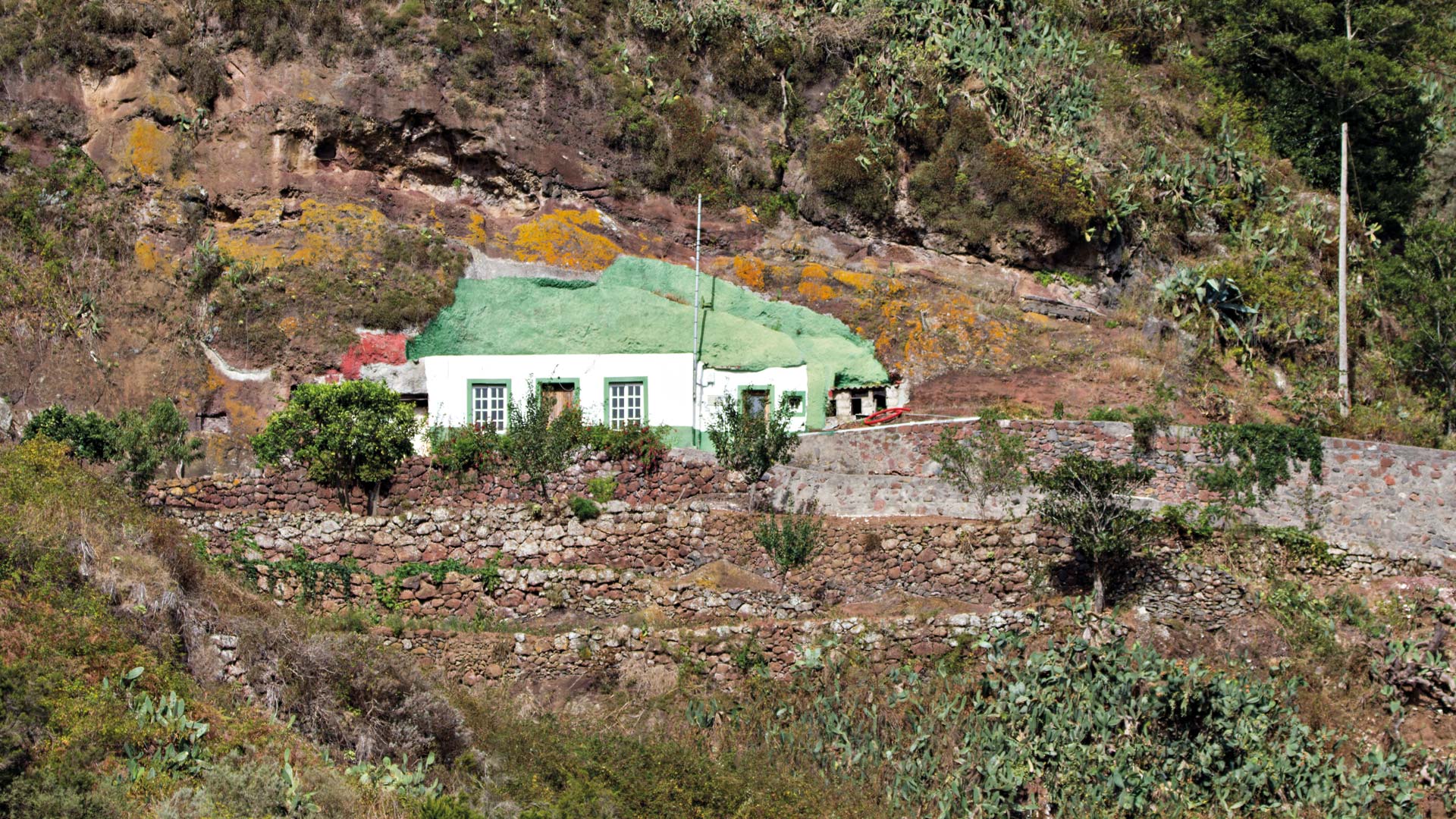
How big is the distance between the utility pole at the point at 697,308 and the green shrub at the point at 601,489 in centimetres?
283

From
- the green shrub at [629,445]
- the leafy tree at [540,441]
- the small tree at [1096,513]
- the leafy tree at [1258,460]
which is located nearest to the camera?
the small tree at [1096,513]

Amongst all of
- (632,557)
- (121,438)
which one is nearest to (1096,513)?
(632,557)

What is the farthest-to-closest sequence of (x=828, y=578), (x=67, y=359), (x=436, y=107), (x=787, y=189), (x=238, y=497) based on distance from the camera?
1. (x=787, y=189)
2. (x=436, y=107)
3. (x=67, y=359)
4. (x=238, y=497)
5. (x=828, y=578)

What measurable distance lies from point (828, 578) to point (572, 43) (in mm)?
17093

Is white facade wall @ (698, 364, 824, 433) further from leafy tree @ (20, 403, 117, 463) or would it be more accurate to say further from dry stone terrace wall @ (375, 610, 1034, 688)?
leafy tree @ (20, 403, 117, 463)

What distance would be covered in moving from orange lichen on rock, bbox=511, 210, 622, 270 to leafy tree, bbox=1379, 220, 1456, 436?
15.6 meters

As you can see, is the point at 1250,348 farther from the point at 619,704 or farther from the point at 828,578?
the point at 619,704

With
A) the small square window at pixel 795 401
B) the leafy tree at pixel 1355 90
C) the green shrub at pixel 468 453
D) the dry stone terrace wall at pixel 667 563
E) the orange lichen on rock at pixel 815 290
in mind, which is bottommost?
the dry stone terrace wall at pixel 667 563

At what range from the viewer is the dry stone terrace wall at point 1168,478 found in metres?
21.7

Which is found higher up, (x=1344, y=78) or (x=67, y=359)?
(x=1344, y=78)

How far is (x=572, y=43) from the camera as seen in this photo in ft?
110

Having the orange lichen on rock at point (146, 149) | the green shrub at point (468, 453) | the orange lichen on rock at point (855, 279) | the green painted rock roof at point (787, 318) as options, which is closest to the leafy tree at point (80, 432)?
the green shrub at point (468, 453)

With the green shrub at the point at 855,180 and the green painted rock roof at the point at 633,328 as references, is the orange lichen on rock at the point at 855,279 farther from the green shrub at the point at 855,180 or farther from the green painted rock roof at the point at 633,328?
the green shrub at the point at 855,180

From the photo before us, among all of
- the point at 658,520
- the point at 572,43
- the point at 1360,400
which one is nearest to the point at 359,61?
the point at 572,43
